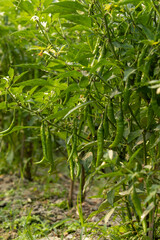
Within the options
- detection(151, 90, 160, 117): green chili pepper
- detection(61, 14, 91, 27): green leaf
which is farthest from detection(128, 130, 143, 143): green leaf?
detection(61, 14, 91, 27): green leaf

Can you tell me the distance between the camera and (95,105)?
46.1 inches

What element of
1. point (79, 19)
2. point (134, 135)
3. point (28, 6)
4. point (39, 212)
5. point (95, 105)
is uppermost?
point (28, 6)

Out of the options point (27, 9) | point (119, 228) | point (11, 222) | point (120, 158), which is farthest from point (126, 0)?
point (11, 222)

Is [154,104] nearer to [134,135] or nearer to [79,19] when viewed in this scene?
[134,135]

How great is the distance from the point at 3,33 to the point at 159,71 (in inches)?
63.3

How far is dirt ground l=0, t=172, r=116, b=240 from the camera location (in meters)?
1.65

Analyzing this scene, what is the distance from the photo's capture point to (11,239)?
1.67 meters

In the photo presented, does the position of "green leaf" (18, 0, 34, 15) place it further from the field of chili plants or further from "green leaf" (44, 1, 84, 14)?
"green leaf" (44, 1, 84, 14)

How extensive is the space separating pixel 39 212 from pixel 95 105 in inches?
42.9

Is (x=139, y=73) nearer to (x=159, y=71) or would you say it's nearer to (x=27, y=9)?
(x=159, y=71)

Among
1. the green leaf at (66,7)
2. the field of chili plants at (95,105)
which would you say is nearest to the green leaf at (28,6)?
the field of chili plants at (95,105)

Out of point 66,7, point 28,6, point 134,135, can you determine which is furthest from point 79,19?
point 134,135

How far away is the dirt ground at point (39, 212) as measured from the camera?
→ 1.65m

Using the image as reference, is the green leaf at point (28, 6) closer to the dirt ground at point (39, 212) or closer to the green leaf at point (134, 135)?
the green leaf at point (134, 135)
